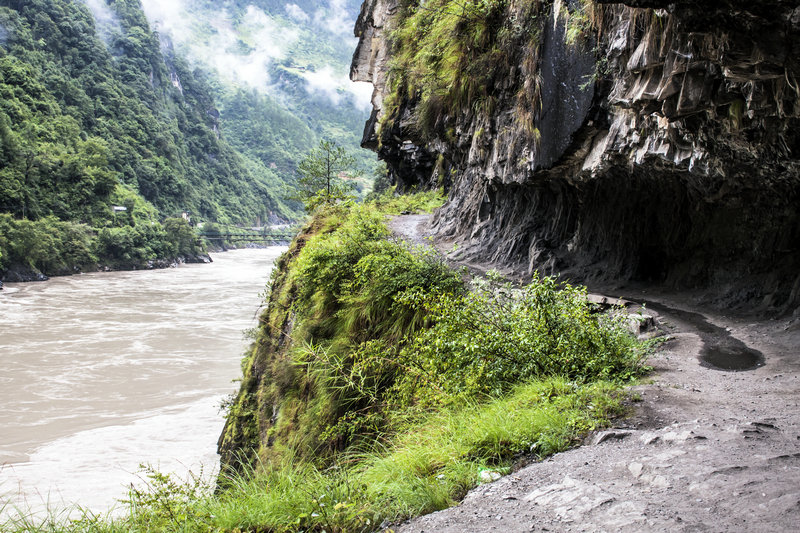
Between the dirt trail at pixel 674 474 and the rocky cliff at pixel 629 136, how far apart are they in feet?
9.17

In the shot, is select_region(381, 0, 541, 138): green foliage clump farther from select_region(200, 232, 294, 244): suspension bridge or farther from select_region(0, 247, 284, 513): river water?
select_region(200, 232, 294, 244): suspension bridge

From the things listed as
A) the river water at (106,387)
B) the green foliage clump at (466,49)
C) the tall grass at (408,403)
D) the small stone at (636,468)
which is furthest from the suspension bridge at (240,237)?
the small stone at (636,468)

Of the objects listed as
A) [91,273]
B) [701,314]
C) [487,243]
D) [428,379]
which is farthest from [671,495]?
[91,273]

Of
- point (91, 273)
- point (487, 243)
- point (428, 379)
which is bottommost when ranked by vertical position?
point (91, 273)

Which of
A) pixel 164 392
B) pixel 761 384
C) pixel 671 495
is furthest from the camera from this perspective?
pixel 164 392

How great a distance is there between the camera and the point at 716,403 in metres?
4.39

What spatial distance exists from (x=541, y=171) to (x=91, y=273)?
208 feet

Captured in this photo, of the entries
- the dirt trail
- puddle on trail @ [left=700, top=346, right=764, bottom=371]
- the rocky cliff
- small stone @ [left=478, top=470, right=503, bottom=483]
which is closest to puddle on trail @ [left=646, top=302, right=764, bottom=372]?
puddle on trail @ [left=700, top=346, right=764, bottom=371]

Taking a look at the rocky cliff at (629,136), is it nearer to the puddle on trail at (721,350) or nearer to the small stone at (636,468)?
the puddle on trail at (721,350)

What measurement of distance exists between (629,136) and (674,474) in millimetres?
5613

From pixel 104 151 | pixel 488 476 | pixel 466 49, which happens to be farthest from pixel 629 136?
pixel 104 151

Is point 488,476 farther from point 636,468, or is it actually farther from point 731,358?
point 731,358

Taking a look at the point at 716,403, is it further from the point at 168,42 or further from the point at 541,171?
the point at 168,42

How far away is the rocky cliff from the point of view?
16.3 feet
